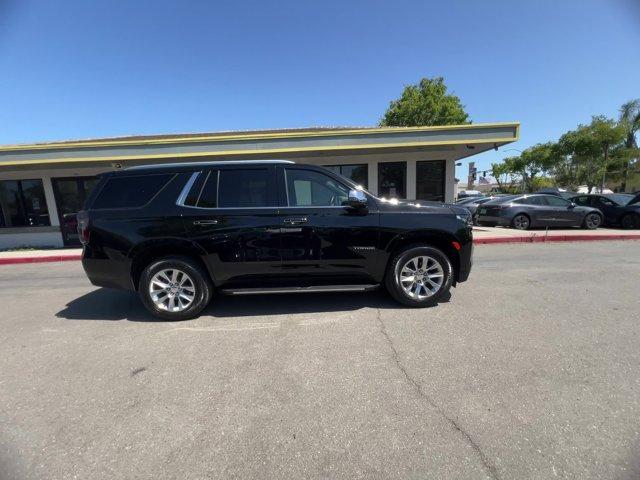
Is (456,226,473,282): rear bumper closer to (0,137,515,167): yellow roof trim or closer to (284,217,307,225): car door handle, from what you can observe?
(284,217,307,225): car door handle

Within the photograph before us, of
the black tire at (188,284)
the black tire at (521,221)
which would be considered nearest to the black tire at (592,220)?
the black tire at (521,221)

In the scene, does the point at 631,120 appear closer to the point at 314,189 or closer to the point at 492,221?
the point at 492,221

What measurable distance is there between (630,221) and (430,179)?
788 centimetres

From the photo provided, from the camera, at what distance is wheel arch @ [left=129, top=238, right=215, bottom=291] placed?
13.5ft

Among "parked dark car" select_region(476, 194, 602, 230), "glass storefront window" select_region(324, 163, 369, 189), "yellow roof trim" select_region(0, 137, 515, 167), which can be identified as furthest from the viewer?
"glass storefront window" select_region(324, 163, 369, 189)

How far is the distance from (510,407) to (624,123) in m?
40.5

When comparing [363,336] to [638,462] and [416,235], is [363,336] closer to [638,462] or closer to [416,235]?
[416,235]

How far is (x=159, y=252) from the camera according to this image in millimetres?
4234

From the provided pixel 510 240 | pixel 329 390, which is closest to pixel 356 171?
pixel 510 240

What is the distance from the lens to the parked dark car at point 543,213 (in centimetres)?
1199

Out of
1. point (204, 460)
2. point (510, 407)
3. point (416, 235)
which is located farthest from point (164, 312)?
point (510, 407)

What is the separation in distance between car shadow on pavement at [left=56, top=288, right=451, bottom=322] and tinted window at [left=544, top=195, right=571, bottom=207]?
34.2 ft

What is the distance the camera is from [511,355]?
3086 mm

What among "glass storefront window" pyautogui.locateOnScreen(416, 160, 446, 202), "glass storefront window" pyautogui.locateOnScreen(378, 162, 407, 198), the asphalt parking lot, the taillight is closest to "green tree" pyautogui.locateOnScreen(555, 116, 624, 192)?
"glass storefront window" pyautogui.locateOnScreen(416, 160, 446, 202)
